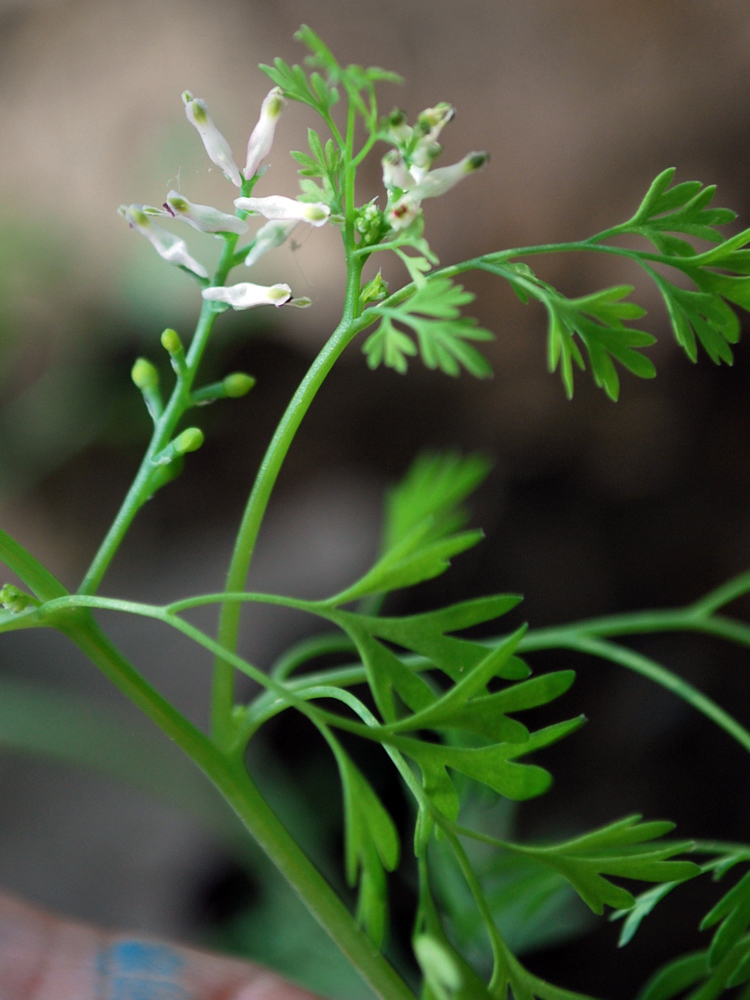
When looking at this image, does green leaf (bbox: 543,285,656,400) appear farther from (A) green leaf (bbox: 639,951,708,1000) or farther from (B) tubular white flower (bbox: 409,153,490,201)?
(A) green leaf (bbox: 639,951,708,1000)

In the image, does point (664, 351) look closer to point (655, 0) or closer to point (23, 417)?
point (655, 0)

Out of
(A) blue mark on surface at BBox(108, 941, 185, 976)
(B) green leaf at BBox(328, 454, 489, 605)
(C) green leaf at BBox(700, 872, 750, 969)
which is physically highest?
(B) green leaf at BBox(328, 454, 489, 605)

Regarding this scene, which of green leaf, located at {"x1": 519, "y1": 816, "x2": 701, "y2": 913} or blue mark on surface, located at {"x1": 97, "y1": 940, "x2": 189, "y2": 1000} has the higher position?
green leaf, located at {"x1": 519, "y1": 816, "x2": 701, "y2": 913}

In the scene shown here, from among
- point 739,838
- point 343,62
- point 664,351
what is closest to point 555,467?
point 664,351

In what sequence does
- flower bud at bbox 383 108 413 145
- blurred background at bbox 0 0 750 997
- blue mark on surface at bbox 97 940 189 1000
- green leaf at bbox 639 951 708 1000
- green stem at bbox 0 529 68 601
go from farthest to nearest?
blurred background at bbox 0 0 750 997, blue mark on surface at bbox 97 940 189 1000, green leaf at bbox 639 951 708 1000, green stem at bbox 0 529 68 601, flower bud at bbox 383 108 413 145

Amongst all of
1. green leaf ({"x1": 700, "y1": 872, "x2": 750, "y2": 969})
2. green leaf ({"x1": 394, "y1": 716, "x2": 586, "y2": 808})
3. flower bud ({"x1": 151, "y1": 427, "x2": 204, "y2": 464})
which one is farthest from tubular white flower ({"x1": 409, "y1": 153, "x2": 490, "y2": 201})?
green leaf ({"x1": 700, "y1": 872, "x2": 750, "y2": 969})

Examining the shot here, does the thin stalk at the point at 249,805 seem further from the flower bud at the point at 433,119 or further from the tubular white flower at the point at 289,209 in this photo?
the flower bud at the point at 433,119

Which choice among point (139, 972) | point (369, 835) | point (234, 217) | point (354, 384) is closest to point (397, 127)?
point (234, 217)
